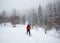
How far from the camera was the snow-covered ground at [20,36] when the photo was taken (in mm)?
1975

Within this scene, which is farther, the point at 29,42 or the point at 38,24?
the point at 38,24

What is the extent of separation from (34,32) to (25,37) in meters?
0.21

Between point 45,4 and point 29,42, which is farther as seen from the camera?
point 45,4

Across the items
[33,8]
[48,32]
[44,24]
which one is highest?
[33,8]

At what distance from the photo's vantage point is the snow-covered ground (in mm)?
1975

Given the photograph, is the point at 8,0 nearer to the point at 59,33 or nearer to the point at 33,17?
the point at 33,17

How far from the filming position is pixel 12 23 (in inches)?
80.7

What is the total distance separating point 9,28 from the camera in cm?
204

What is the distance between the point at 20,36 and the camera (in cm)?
203

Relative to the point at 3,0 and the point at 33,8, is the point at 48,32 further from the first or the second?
the point at 3,0

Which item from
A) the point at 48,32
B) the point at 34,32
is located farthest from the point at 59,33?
the point at 34,32

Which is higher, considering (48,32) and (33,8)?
(33,8)

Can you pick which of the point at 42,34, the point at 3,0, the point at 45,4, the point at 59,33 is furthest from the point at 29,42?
the point at 3,0

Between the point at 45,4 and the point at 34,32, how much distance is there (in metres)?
0.65
